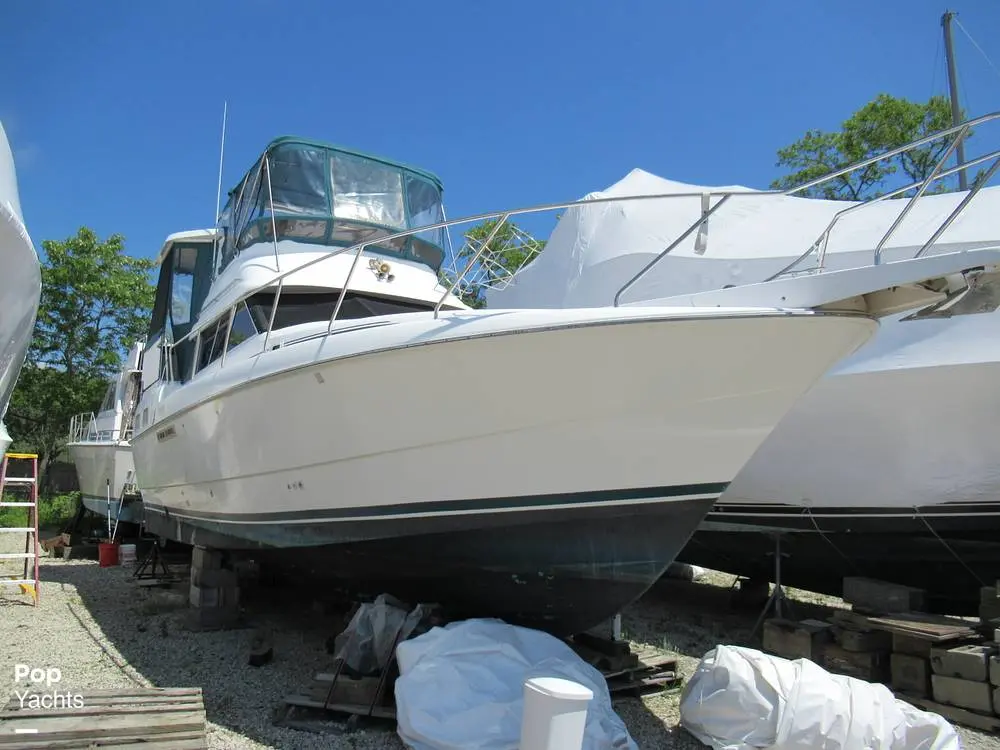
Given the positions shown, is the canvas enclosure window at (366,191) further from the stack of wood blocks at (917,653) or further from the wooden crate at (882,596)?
the wooden crate at (882,596)

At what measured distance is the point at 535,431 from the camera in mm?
3906

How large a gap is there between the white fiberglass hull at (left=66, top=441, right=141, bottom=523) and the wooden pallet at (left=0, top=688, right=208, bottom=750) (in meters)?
6.75

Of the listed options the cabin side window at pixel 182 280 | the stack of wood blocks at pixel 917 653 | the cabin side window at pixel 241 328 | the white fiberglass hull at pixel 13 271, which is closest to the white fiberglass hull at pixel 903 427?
the stack of wood blocks at pixel 917 653

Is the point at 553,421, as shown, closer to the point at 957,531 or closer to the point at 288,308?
the point at 288,308

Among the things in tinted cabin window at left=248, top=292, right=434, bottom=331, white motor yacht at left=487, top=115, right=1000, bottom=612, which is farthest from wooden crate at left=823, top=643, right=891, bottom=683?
tinted cabin window at left=248, top=292, right=434, bottom=331

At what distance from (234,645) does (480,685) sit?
8.82 ft

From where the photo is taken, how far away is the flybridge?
6.53m

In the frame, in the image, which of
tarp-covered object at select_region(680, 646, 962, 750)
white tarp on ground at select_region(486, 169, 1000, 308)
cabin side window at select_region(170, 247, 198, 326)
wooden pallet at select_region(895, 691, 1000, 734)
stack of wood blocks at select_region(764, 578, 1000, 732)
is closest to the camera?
tarp-covered object at select_region(680, 646, 962, 750)

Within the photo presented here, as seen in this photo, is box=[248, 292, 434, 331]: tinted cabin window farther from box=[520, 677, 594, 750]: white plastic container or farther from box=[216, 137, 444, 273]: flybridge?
box=[520, 677, 594, 750]: white plastic container

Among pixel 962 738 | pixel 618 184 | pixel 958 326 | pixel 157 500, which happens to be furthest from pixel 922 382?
pixel 157 500

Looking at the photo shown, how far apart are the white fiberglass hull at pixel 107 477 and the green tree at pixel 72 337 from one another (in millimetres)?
8003

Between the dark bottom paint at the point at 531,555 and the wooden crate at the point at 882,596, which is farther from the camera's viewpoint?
the wooden crate at the point at 882,596

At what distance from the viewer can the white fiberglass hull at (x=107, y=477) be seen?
400 inches

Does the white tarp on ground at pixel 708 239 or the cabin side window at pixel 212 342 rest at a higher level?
the white tarp on ground at pixel 708 239
